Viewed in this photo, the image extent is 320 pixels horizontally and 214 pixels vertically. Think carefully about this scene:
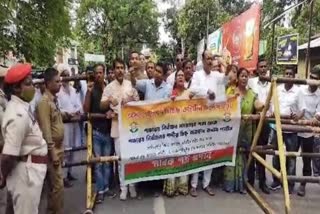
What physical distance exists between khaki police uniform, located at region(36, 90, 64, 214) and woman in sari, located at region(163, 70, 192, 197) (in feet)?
5.27

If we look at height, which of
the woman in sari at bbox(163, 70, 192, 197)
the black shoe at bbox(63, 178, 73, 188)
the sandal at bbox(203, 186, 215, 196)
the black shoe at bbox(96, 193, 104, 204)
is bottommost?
the black shoe at bbox(63, 178, 73, 188)

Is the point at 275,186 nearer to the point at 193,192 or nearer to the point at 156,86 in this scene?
the point at 193,192

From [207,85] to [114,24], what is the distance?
28910 millimetres

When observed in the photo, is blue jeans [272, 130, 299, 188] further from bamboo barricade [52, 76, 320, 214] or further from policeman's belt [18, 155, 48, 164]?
policeman's belt [18, 155, 48, 164]

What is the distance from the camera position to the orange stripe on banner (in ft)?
19.4

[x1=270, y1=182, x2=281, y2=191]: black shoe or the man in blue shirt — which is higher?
the man in blue shirt

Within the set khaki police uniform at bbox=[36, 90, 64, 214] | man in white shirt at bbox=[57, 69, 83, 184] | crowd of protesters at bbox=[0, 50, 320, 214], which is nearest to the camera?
khaki police uniform at bbox=[36, 90, 64, 214]

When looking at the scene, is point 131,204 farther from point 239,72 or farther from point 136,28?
point 136,28

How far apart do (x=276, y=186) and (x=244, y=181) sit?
0.56 metres

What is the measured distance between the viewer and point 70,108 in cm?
733

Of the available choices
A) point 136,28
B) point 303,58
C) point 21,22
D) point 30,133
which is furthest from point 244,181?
point 136,28

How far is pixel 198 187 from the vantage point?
21.5 feet

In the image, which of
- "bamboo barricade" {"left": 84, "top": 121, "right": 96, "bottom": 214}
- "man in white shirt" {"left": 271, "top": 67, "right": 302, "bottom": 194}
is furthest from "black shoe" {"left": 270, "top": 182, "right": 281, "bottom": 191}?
"bamboo barricade" {"left": 84, "top": 121, "right": 96, "bottom": 214}

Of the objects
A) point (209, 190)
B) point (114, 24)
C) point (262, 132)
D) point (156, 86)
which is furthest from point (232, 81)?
point (114, 24)
